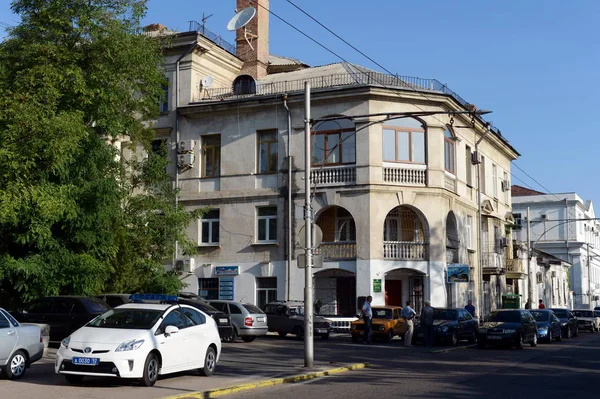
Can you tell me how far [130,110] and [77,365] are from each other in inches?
690

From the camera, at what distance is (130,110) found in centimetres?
3011

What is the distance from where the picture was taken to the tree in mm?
23969

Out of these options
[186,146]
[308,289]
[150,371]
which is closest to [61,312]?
[308,289]

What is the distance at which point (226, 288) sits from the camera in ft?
128

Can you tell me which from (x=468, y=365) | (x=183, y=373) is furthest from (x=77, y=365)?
(x=468, y=365)

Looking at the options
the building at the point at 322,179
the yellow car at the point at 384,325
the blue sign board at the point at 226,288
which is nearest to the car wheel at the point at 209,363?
the yellow car at the point at 384,325

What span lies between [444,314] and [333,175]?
33.8 ft

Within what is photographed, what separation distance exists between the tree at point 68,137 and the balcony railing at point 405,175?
12023 mm

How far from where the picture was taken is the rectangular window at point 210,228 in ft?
130

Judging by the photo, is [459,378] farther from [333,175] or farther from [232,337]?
[333,175]

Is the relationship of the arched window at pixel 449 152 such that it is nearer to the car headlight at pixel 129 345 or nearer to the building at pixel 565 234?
the car headlight at pixel 129 345

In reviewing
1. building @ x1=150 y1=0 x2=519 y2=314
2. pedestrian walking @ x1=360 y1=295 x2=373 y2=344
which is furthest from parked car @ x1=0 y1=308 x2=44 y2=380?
building @ x1=150 y1=0 x2=519 y2=314

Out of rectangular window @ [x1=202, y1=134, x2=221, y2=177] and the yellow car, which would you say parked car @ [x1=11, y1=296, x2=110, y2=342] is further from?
rectangular window @ [x1=202, y1=134, x2=221, y2=177]

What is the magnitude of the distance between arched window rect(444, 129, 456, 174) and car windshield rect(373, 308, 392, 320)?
10552 millimetres
